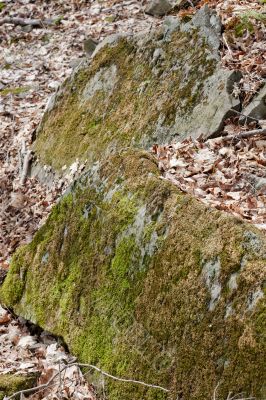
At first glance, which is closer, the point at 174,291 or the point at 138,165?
the point at 174,291

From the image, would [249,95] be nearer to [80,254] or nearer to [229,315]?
[80,254]

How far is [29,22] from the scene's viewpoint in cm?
1372

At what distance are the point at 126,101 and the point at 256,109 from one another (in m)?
2.22

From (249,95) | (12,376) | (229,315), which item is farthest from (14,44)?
(229,315)

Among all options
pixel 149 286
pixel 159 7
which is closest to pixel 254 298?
pixel 149 286

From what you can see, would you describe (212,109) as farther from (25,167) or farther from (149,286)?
(25,167)

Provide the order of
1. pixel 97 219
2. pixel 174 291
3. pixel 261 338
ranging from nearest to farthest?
pixel 261 338, pixel 174 291, pixel 97 219

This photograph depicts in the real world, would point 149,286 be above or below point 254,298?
below

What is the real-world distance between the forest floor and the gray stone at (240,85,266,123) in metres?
0.09

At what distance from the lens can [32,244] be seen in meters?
6.05

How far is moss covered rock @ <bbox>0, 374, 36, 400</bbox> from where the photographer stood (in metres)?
4.56

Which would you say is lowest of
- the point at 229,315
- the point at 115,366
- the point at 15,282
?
the point at 15,282

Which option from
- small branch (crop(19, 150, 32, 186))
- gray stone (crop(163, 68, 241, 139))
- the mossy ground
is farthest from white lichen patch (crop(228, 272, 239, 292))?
small branch (crop(19, 150, 32, 186))

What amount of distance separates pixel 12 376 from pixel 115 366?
0.96 metres
